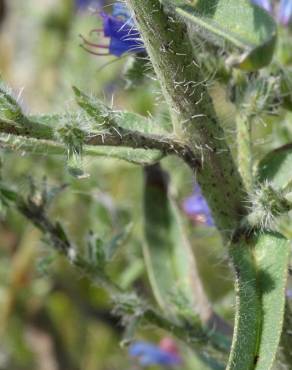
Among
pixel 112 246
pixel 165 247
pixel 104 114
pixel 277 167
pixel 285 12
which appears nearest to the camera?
pixel 104 114

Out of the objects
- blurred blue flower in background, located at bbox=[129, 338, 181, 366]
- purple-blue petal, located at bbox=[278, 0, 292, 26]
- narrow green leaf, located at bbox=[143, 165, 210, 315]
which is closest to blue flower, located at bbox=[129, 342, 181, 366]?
blurred blue flower in background, located at bbox=[129, 338, 181, 366]

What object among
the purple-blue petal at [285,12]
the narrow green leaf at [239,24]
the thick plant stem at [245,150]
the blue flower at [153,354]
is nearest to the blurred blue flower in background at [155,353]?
the blue flower at [153,354]

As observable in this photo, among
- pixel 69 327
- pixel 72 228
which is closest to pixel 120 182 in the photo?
pixel 72 228

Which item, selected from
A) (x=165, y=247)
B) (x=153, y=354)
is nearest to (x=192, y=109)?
(x=165, y=247)

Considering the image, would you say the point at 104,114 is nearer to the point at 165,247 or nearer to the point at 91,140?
the point at 91,140

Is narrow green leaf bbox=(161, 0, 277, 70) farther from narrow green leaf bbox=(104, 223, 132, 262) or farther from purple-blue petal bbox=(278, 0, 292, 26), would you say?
purple-blue petal bbox=(278, 0, 292, 26)

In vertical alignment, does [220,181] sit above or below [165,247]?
above
